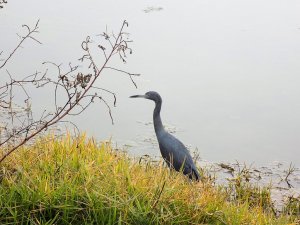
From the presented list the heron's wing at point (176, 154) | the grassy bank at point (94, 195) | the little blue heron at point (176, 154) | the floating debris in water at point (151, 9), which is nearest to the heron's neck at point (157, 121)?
the little blue heron at point (176, 154)

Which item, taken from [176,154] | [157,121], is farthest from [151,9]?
[176,154]

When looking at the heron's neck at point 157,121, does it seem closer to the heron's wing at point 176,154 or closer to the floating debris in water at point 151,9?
the heron's wing at point 176,154

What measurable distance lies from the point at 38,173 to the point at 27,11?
706 centimetres

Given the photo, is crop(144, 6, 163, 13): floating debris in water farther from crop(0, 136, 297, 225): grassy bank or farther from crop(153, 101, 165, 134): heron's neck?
crop(0, 136, 297, 225): grassy bank

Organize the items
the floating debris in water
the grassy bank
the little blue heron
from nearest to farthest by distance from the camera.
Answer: the grassy bank < the little blue heron < the floating debris in water

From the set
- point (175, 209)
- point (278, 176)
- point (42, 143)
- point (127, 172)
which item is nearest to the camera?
point (175, 209)

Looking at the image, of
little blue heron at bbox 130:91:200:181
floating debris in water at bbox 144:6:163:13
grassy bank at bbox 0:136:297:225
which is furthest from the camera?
floating debris in water at bbox 144:6:163:13

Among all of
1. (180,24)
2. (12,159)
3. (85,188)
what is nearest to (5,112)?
(12,159)

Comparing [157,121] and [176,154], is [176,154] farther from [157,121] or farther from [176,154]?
[157,121]

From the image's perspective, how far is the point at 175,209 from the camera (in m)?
3.56

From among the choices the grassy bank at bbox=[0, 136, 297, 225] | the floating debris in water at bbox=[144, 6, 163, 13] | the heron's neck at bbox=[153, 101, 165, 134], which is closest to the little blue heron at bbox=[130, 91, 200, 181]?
the heron's neck at bbox=[153, 101, 165, 134]

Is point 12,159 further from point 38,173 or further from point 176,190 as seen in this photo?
point 176,190

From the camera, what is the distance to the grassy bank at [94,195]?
3330mm

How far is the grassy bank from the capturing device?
10.9 feet
